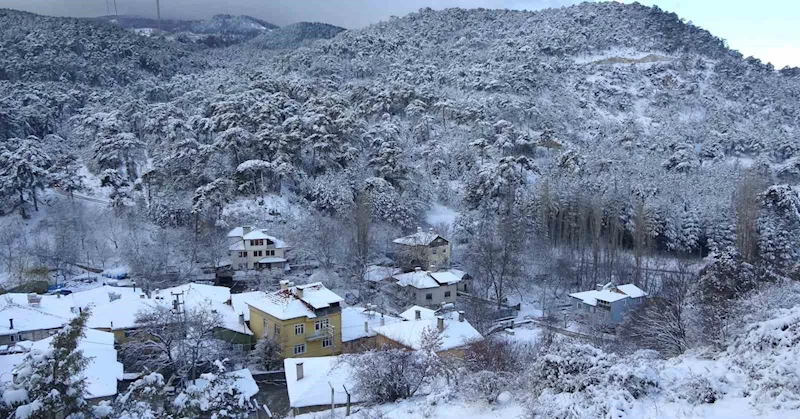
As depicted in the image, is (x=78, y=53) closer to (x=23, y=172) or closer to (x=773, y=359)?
(x=23, y=172)

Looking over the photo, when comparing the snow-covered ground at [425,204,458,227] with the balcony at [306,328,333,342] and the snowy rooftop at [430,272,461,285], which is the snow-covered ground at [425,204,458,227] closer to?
the snowy rooftop at [430,272,461,285]

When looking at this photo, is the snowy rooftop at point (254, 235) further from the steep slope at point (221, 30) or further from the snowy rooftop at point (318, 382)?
the steep slope at point (221, 30)

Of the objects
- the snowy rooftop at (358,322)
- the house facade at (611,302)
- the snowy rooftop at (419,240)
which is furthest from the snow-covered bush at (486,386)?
the snowy rooftop at (419,240)

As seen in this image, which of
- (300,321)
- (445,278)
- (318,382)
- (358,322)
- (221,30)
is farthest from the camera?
(221,30)

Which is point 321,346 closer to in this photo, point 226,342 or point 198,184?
point 226,342

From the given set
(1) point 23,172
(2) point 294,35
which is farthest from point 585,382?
(2) point 294,35

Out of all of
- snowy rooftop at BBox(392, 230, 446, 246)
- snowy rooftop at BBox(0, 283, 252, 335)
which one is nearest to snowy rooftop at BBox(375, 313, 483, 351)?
snowy rooftop at BBox(0, 283, 252, 335)

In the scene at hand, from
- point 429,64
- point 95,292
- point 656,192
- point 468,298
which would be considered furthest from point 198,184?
point 429,64
